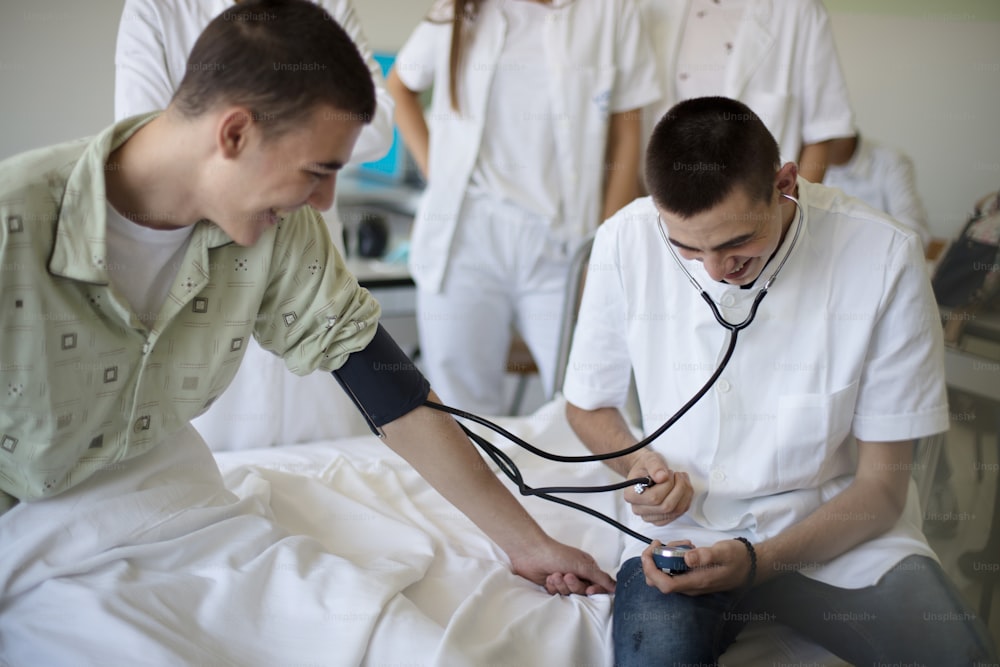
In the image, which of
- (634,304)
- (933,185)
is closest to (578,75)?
(933,185)

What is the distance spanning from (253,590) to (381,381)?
1.04 feet

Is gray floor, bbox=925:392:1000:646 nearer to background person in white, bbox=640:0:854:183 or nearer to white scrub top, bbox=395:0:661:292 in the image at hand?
background person in white, bbox=640:0:854:183

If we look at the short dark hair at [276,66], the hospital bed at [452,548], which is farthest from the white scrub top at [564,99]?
the short dark hair at [276,66]

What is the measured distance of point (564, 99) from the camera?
222cm

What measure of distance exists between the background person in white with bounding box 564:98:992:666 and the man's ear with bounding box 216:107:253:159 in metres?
0.52

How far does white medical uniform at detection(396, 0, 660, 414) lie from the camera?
2.23 m

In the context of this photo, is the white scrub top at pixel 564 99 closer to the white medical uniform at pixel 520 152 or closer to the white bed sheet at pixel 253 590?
the white medical uniform at pixel 520 152

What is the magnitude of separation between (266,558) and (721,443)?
2.14 ft

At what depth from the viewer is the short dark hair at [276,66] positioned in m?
0.94

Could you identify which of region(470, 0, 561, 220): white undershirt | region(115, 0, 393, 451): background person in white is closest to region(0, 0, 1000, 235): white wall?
region(470, 0, 561, 220): white undershirt

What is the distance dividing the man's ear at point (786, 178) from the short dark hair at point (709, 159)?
0.06ft

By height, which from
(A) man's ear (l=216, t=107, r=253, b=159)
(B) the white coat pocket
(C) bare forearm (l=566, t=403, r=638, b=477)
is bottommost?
(C) bare forearm (l=566, t=403, r=638, b=477)

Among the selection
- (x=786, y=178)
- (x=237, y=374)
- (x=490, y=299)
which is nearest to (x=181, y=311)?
(x=237, y=374)

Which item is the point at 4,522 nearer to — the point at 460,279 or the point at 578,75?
the point at 460,279
